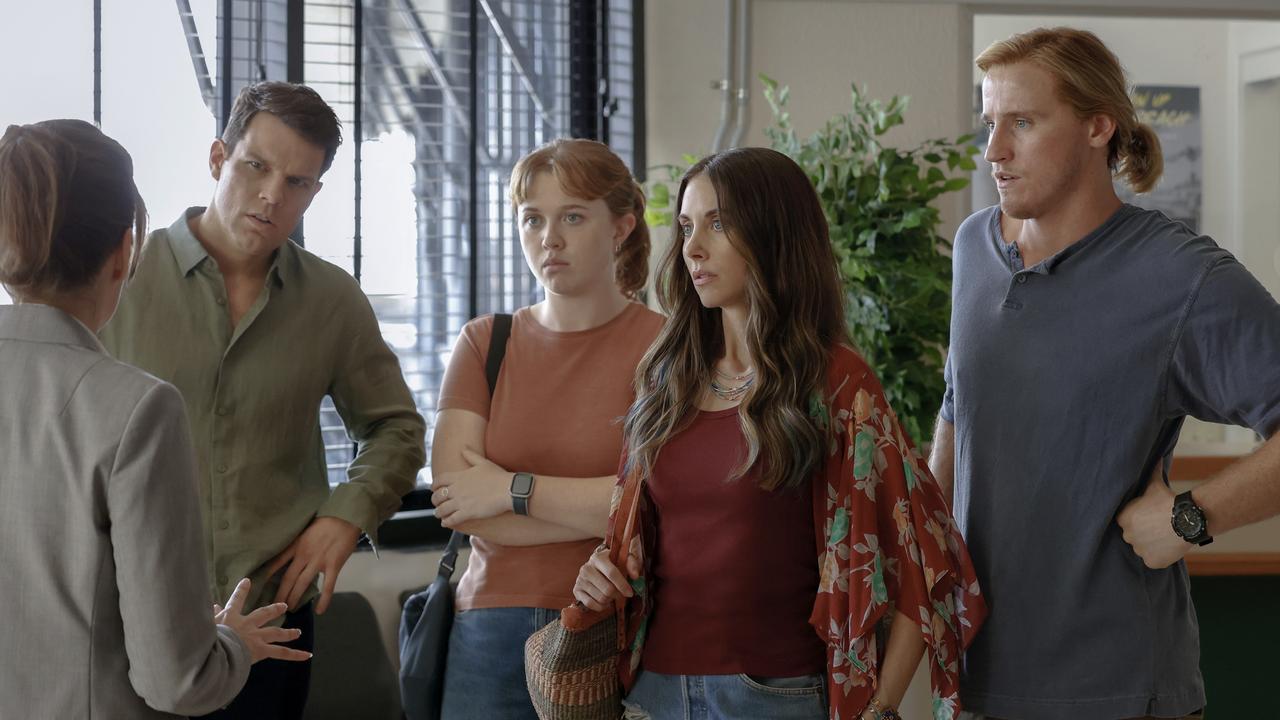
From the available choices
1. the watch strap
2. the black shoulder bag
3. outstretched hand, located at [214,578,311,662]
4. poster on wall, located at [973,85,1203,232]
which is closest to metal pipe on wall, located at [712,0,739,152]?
poster on wall, located at [973,85,1203,232]

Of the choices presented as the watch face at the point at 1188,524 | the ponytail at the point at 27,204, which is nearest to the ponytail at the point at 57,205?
the ponytail at the point at 27,204

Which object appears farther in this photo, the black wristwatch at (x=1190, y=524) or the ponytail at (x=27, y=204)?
the black wristwatch at (x=1190, y=524)

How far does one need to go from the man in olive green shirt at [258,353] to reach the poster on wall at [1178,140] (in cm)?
316

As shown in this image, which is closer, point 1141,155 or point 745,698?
point 745,698

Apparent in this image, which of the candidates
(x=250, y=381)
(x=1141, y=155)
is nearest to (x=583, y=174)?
(x=250, y=381)

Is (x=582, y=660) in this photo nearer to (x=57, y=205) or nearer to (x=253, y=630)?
(x=253, y=630)

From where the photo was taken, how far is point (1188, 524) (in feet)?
4.90

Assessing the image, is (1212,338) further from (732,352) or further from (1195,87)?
(1195,87)

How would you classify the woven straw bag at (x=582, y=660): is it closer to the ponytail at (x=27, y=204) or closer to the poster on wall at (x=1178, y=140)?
the ponytail at (x=27, y=204)

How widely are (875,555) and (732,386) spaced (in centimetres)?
32

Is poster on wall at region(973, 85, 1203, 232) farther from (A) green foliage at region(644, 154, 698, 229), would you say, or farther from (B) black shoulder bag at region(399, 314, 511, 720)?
(B) black shoulder bag at region(399, 314, 511, 720)

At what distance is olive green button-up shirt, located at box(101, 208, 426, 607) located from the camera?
1733 mm

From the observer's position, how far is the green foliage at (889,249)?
128 inches

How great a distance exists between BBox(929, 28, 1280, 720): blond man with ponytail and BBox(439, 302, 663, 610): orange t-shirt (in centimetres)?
56
